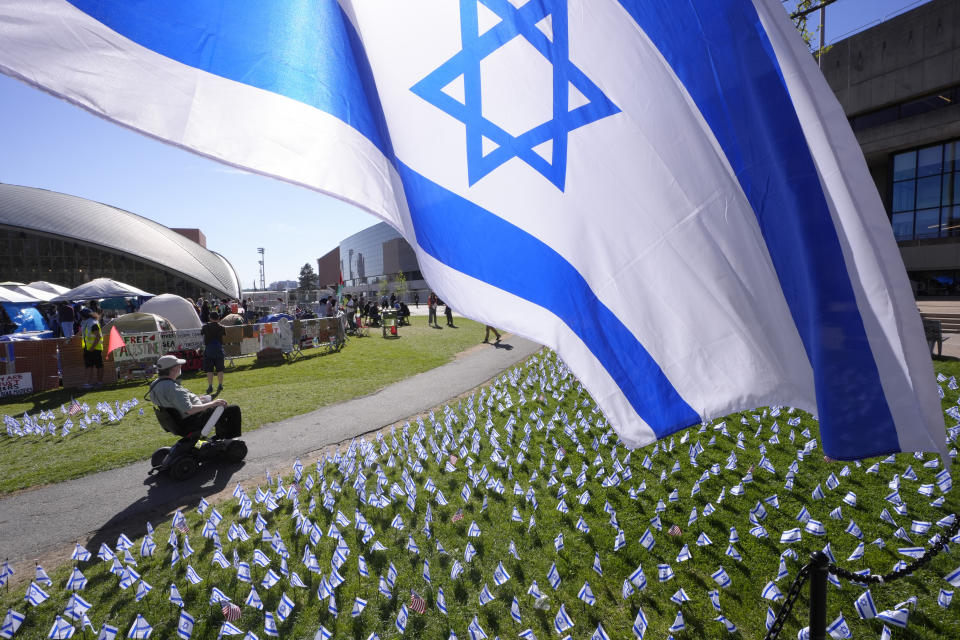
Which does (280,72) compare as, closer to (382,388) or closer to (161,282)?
(382,388)

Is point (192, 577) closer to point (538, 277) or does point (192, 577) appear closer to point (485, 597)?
point (485, 597)

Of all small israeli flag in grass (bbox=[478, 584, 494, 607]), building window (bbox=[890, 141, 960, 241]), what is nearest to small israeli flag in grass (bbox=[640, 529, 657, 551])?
small israeli flag in grass (bbox=[478, 584, 494, 607])

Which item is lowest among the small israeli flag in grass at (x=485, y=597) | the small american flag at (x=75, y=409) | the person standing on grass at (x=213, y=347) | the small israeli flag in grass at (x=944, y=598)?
the small israeli flag in grass at (x=485, y=597)

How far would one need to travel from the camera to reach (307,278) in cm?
12481

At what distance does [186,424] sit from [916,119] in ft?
136

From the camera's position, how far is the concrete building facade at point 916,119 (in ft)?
88.5

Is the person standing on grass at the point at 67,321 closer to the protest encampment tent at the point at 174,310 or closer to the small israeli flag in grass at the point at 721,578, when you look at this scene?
the protest encampment tent at the point at 174,310

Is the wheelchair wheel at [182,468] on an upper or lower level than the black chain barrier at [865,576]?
lower

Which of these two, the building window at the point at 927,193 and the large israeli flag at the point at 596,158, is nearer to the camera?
the large israeli flag at the point at 596,158

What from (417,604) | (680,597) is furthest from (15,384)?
(680,597)

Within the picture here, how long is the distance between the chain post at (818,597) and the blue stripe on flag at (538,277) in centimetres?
64

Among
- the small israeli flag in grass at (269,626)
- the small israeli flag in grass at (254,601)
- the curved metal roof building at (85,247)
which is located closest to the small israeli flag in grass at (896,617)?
the small israeli flag in grass at (269,626)

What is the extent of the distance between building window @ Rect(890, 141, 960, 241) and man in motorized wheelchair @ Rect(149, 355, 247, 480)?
38679mm

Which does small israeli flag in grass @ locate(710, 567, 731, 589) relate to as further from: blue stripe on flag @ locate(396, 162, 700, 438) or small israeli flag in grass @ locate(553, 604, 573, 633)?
blue stripe on flag @ locate(396, 162, 700, 438)
